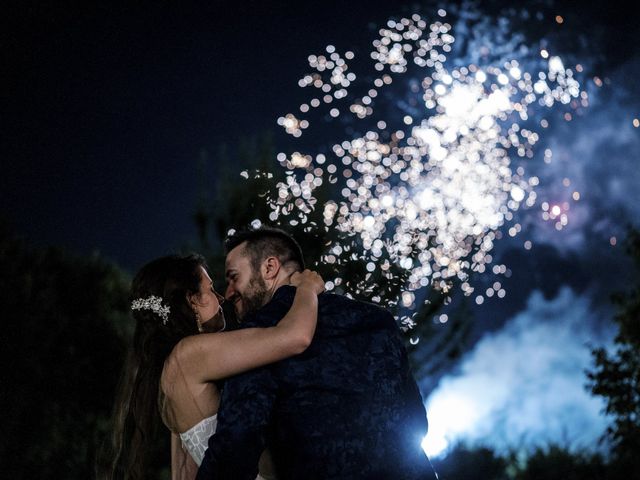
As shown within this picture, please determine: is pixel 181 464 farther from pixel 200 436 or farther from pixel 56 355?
pixel 56 355

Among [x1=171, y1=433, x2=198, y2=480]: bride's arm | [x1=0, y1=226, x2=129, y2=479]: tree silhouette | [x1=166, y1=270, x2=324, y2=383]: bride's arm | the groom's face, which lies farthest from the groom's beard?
[x1=0, y1=226, x2=129, y2=479]: tree silhouette

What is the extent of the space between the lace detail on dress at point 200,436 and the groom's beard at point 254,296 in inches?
22.0

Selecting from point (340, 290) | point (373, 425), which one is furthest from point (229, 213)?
point (373, 425)

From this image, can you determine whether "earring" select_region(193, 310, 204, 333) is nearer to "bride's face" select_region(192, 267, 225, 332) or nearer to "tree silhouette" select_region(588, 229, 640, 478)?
"bride's face" select_region(192, 267, 225, 332)

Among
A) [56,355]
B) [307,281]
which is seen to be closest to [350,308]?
[307,281]

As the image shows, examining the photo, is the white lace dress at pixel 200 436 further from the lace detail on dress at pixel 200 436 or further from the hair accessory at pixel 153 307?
the hair accessory at pixel 153 307

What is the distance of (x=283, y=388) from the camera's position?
9.20ft

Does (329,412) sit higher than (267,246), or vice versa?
(267,246)

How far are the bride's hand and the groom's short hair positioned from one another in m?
0.09

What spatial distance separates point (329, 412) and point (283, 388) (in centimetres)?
22

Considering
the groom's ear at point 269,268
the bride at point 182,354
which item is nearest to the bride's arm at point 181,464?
the bride at point 182,354

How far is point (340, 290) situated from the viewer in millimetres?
10781

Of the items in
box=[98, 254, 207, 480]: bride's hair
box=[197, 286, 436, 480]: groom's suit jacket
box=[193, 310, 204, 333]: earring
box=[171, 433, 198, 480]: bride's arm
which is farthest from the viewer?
box=[193, 310, 204, 333]: earring

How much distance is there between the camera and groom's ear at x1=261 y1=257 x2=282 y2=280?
3.41m
